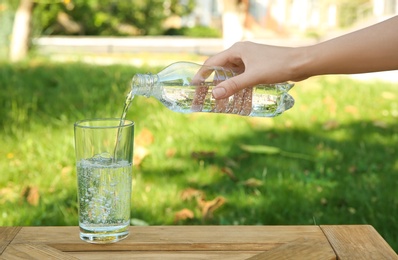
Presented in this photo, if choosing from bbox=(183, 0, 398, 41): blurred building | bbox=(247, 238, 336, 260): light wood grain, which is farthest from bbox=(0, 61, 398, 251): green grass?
bbox=(183, 0, 398, 41): blurred building

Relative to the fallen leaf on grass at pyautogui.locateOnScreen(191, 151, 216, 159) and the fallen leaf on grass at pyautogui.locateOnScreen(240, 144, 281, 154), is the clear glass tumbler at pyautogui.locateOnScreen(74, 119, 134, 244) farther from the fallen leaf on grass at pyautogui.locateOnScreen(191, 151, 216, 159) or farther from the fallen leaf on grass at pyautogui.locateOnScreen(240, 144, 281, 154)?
the fallen leaf on grass at pyautogui.locateOnScreen(240, 144, 281, 154)

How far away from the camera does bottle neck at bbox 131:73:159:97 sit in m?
1.75

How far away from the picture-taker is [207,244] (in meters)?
1.68

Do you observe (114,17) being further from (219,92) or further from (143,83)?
(219,92)

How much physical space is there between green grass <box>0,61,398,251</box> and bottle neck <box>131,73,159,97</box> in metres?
0.73

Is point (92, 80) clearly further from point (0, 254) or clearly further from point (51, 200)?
point (0, 254)

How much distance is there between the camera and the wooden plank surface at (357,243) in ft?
5.26

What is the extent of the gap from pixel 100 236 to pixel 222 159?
7.94 ft

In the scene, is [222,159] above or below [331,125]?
below

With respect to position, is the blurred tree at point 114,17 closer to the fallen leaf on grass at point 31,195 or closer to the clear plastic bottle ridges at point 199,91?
the fallen leaf on grass at point 31,195

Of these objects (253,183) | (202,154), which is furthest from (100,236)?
(202,154)

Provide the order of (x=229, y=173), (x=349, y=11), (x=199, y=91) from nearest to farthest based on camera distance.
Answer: (x=199, y=91), (x=229, y=173), (x=349, y=11)

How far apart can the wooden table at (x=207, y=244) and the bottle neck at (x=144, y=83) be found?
0.35 m

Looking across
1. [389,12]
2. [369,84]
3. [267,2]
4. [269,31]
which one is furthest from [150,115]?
[267,2]
